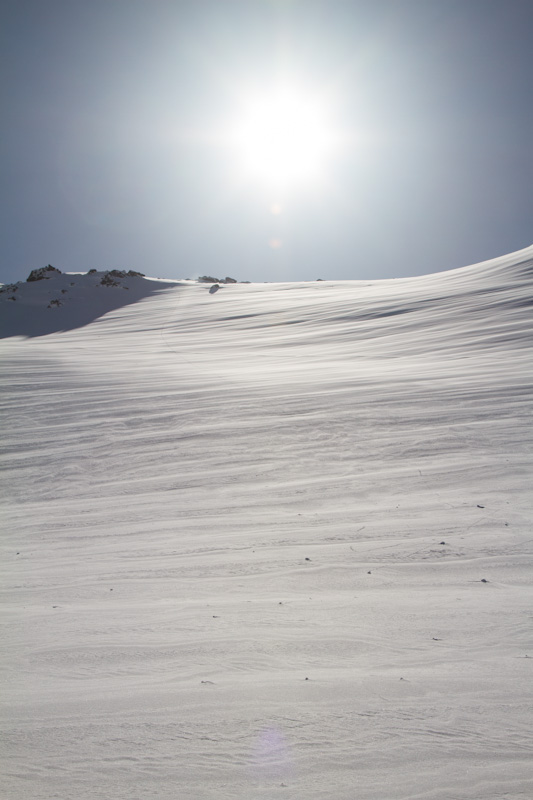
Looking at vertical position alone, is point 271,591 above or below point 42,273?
below

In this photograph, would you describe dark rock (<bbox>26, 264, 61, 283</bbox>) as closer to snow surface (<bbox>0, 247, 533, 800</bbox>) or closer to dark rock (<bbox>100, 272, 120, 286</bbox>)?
dark rock (<bbox>100, 272, 120, 286</bbox>)

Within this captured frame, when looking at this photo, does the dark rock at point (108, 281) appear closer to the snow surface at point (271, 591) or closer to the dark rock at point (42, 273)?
the dark rock at point (42, 273)

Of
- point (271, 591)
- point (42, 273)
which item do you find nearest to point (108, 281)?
point (42, 273)

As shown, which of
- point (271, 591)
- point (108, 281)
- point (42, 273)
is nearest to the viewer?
point (271, 591)

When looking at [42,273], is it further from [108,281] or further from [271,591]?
[271,591]

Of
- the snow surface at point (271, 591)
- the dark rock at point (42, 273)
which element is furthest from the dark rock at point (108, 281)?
the snow surface at point (271, 591)

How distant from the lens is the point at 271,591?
7.26 ft

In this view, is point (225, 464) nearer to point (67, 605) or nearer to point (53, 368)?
point (67, 605)

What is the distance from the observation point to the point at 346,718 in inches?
60.2

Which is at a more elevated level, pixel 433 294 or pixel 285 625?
pixel 433 294

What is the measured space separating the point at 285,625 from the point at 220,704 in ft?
1.43

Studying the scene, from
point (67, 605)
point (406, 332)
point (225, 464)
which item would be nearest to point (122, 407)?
point (225, 464)

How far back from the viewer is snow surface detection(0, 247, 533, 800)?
1.42 meters

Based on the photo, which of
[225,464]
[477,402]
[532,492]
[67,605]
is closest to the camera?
[67,605]
